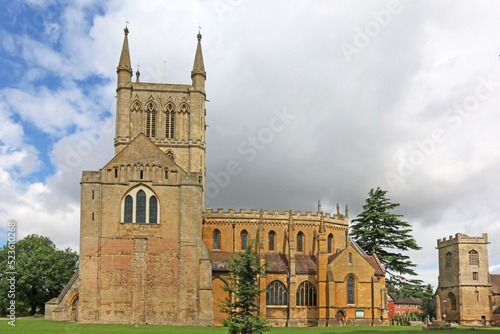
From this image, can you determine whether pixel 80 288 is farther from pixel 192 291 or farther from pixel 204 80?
pixel 204 80

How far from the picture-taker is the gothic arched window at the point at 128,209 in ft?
156

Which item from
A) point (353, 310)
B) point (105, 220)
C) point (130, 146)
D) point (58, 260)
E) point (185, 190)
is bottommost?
point (353, 310)

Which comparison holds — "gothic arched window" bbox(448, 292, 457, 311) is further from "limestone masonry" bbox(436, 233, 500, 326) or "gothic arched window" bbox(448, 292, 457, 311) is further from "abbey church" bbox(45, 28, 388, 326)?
"abbey church" bbox(45, 28, 388, 326)

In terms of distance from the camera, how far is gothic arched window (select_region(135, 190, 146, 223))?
4759 centimetres

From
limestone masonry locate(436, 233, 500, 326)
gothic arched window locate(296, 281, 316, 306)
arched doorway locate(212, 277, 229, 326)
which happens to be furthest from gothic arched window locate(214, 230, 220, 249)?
limestone masonry locate(436, 233, 500, 326)

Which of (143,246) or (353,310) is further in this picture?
(353,310)

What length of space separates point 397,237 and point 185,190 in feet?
119

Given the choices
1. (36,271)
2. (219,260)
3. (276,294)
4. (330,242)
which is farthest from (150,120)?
(330,242)

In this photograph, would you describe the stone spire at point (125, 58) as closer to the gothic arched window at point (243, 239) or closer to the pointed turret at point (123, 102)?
the pointed turret at point (123, 102)

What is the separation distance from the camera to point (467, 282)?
223 ft

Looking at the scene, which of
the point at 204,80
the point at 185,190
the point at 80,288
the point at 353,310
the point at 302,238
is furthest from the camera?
the point at 204,80

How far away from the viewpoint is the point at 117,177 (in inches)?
1889

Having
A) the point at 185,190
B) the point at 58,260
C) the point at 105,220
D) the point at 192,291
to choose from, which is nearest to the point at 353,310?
the point at 192,291

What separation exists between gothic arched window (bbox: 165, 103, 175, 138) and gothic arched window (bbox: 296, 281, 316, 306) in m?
25.9
